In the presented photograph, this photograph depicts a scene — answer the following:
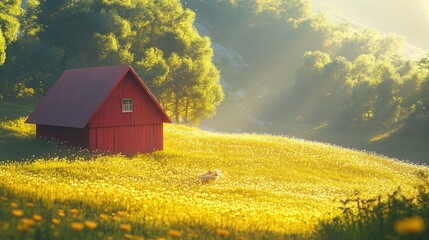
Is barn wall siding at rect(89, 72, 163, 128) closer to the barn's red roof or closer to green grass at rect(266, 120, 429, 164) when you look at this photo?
the barn's red roof

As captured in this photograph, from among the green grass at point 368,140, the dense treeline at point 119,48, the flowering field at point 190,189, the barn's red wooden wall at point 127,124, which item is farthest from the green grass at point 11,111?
the green grass at point 368,140

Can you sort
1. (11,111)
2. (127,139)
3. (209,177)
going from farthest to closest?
(11,111)
(127,139)
(209,177)

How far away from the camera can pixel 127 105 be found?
39.6 m

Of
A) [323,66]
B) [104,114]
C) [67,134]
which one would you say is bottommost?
[67,134]

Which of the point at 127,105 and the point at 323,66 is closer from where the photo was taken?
the point at 127,105

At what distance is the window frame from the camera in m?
39.4

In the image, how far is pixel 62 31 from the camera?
2470 inches

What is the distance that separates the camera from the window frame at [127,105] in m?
39.4

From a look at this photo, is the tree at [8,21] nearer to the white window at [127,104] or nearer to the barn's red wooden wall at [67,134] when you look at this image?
the barn's red wooden wall at [67,134]

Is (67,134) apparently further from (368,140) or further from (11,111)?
(368,140)

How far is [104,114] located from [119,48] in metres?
28.1

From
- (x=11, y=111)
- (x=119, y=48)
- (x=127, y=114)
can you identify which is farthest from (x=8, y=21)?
(x=127, y=114)

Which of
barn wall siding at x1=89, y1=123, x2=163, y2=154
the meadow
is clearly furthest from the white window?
the meadow

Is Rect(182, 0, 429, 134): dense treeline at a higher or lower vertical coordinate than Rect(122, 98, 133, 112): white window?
higher
